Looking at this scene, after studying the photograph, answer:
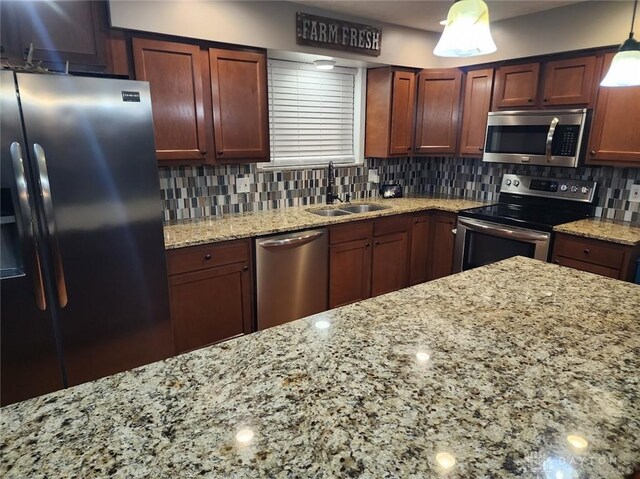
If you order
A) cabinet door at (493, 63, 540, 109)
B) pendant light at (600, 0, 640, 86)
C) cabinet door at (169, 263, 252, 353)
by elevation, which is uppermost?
cabinet door at (493, 63, 540, 109)

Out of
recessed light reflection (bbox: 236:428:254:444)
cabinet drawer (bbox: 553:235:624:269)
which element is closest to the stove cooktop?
cabinet drawer (bbox: 553:235:624:269)

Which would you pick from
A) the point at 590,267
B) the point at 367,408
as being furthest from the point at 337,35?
the point at 367,408

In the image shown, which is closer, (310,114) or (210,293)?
(210,293)

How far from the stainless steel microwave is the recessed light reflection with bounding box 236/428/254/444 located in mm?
3083

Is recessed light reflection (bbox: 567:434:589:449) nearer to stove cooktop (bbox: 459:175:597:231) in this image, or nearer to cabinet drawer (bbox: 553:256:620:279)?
cabinet drawer (bbox: 553:256:620:279)

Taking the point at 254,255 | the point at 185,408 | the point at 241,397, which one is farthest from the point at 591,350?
the point at 254,255

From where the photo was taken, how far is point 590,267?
2.65 metres

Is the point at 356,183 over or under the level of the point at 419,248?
over

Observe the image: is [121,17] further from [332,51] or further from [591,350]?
[591,350]

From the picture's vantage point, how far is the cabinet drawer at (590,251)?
8.33 feet

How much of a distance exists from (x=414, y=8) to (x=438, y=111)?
3.16 ft

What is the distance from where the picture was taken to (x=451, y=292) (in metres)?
1.52

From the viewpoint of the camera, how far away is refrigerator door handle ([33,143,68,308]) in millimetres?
1719

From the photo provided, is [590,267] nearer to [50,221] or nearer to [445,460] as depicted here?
[445,460]
